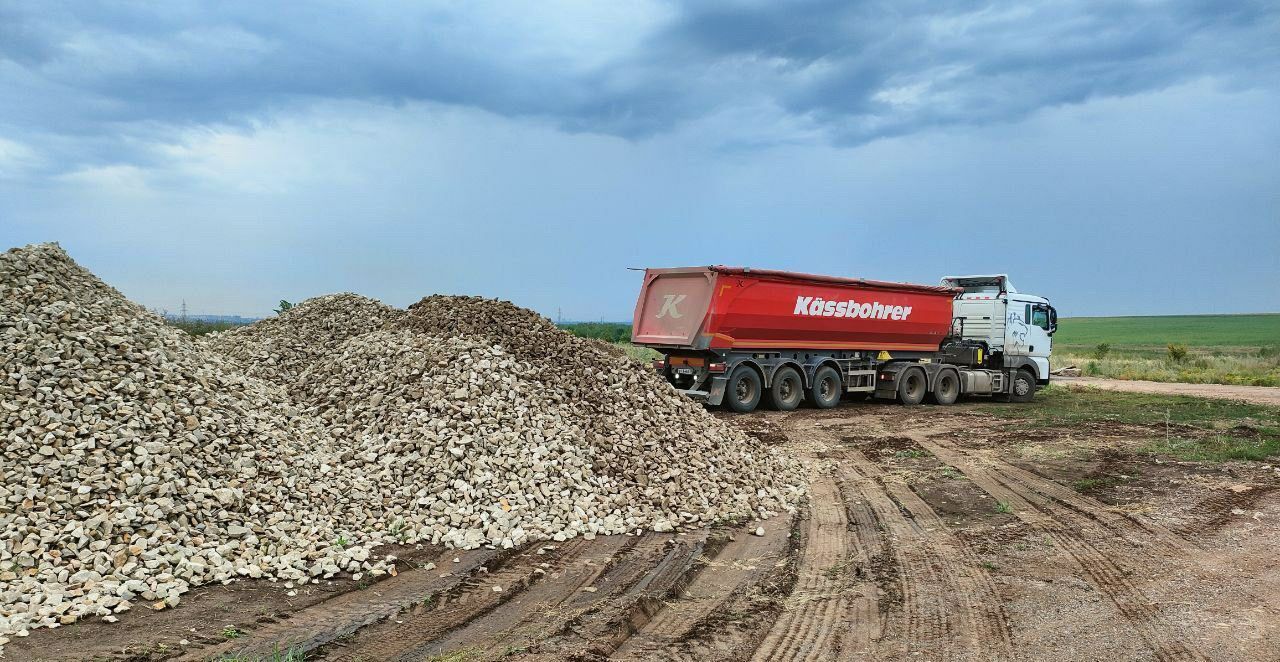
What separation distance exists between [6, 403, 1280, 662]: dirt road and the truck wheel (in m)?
13.5

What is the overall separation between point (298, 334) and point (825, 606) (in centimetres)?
1150

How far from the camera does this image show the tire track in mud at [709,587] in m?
5.48

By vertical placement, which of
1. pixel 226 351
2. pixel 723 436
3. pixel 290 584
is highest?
pixel 226 351

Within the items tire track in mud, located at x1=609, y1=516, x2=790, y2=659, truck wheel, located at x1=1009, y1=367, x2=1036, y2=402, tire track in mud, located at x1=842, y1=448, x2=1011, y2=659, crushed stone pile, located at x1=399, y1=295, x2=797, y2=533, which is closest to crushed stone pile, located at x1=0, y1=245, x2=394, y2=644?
tire track in mud, located at x1=609, y1=516, x2=790, y2=659

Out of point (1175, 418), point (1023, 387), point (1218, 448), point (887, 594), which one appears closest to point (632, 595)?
point (887, 594)

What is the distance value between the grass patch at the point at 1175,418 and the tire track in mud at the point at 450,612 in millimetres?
11147

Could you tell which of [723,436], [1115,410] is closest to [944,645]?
[723,436]

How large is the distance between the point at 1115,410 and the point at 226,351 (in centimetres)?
2020

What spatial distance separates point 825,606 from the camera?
6.20m

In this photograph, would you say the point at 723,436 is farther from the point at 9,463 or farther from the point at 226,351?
the point at 226,351

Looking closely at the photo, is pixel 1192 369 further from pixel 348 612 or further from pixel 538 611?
pixel 348 612

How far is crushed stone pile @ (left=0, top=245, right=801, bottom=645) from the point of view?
670cm

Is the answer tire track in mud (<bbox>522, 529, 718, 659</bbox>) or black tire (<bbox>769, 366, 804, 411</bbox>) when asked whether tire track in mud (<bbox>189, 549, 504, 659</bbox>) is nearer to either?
tire track in mud (<bbox>522, 529, 718, 659</bbox>)

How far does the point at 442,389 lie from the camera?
32.1ft
